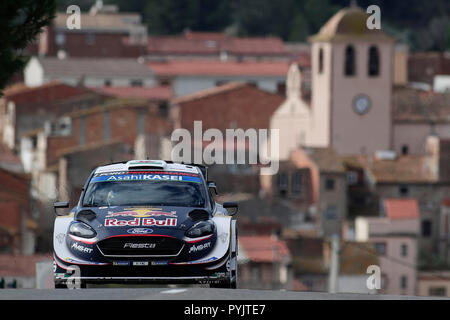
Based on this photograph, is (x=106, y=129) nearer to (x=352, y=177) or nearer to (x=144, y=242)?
(x=352, y=177)

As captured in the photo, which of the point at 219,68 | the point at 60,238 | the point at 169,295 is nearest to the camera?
the point at 169,295

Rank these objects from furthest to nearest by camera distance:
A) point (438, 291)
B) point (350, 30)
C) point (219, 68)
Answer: point (219, 68), point (350, 30), point (438, 291)

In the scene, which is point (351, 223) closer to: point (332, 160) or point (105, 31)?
point (332, 160)

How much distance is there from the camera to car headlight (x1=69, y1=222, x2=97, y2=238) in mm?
15352

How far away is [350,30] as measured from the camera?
121500mm

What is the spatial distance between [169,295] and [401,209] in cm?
7946

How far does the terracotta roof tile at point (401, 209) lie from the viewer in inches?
3570

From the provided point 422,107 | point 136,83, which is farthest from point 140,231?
point 136,83

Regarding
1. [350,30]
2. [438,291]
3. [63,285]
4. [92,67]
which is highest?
[350,30]

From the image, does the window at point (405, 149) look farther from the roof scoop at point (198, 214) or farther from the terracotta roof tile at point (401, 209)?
the roof scoop at point (198, 214)

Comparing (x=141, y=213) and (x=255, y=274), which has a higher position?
(x=141, y=213)

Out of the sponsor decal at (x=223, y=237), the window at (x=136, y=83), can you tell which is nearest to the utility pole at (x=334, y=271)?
the sponsor decal at (x=223, y=237)

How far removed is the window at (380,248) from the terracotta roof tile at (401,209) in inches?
129
